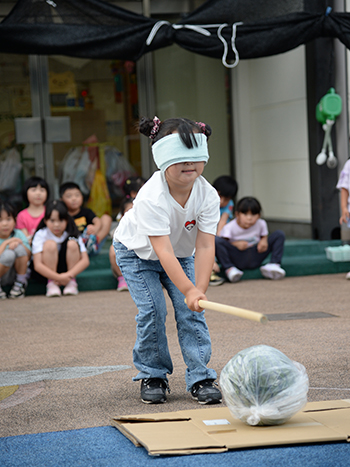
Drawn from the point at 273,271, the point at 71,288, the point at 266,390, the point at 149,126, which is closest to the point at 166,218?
the point at 149,126

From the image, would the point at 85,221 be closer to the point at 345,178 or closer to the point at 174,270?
the point at 345,178

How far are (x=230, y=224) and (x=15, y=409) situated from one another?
3.50 metres

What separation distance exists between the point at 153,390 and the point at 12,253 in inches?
115

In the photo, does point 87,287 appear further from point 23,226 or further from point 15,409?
point 15,409

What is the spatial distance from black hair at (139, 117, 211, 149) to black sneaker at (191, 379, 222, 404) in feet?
3.04

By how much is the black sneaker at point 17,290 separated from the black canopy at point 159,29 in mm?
1950

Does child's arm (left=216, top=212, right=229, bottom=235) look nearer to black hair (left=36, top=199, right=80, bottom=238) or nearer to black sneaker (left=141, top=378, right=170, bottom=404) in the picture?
black hair (left=36, top=199, right=80, bottom=238)

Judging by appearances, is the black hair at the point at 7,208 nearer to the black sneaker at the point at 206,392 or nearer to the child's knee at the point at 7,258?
the child's knee at the point at 7,258

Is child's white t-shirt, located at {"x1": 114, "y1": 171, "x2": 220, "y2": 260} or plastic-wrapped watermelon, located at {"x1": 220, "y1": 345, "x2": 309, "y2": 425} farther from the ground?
child's white t-shirt, located at {"x1": 114, "y1": 171, "x2": 220, "y2": 260}

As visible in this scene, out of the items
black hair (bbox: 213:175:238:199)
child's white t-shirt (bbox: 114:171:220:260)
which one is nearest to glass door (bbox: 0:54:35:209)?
black hair (bbox: 213:175:238:199)

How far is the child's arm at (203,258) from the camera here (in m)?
2.42

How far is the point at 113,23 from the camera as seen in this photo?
5.50m

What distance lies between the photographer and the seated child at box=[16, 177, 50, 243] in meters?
5.62

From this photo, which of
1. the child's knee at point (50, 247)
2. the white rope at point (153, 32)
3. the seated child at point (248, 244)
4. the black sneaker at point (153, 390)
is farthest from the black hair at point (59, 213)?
the black sneaker at point (153, 390)
